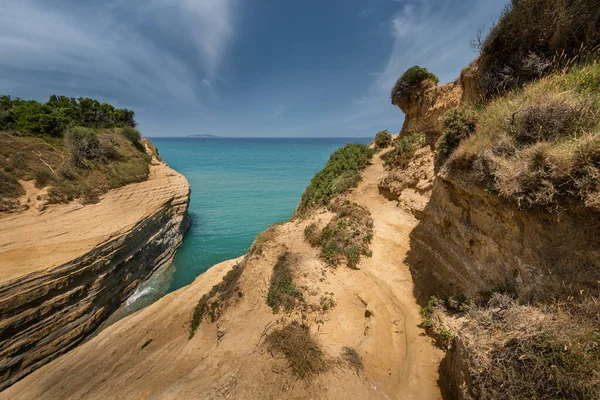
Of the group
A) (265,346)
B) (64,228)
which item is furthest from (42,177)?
(265,346)

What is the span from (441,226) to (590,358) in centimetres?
412

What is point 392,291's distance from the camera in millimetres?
7031

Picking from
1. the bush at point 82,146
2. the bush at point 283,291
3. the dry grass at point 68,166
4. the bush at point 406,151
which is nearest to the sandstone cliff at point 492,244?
the bush at point 283,291

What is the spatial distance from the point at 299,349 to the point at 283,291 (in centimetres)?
209

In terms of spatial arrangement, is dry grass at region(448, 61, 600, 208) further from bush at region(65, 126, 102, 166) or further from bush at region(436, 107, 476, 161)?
bush at region(65, 126, 102, 166)

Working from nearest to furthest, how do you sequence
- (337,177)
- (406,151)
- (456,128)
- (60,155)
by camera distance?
(456,128) → (406,151) → (337,177) → (60,155)

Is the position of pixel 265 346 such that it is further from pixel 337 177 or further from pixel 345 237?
pixel 337 177

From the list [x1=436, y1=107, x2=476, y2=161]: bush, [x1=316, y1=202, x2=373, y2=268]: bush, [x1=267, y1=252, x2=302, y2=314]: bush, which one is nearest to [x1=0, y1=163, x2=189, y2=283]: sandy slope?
[x1=267, y1=252, x2=302, y2=314]: bush

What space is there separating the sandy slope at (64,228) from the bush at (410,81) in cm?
1891

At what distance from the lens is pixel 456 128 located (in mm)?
6301

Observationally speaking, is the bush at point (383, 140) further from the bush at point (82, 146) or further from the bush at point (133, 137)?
the bush at point (133, 137)

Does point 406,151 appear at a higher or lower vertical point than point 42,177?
higher

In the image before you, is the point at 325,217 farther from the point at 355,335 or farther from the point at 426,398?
the point at 426,398

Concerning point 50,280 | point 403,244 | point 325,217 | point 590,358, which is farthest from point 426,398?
point 50,280
